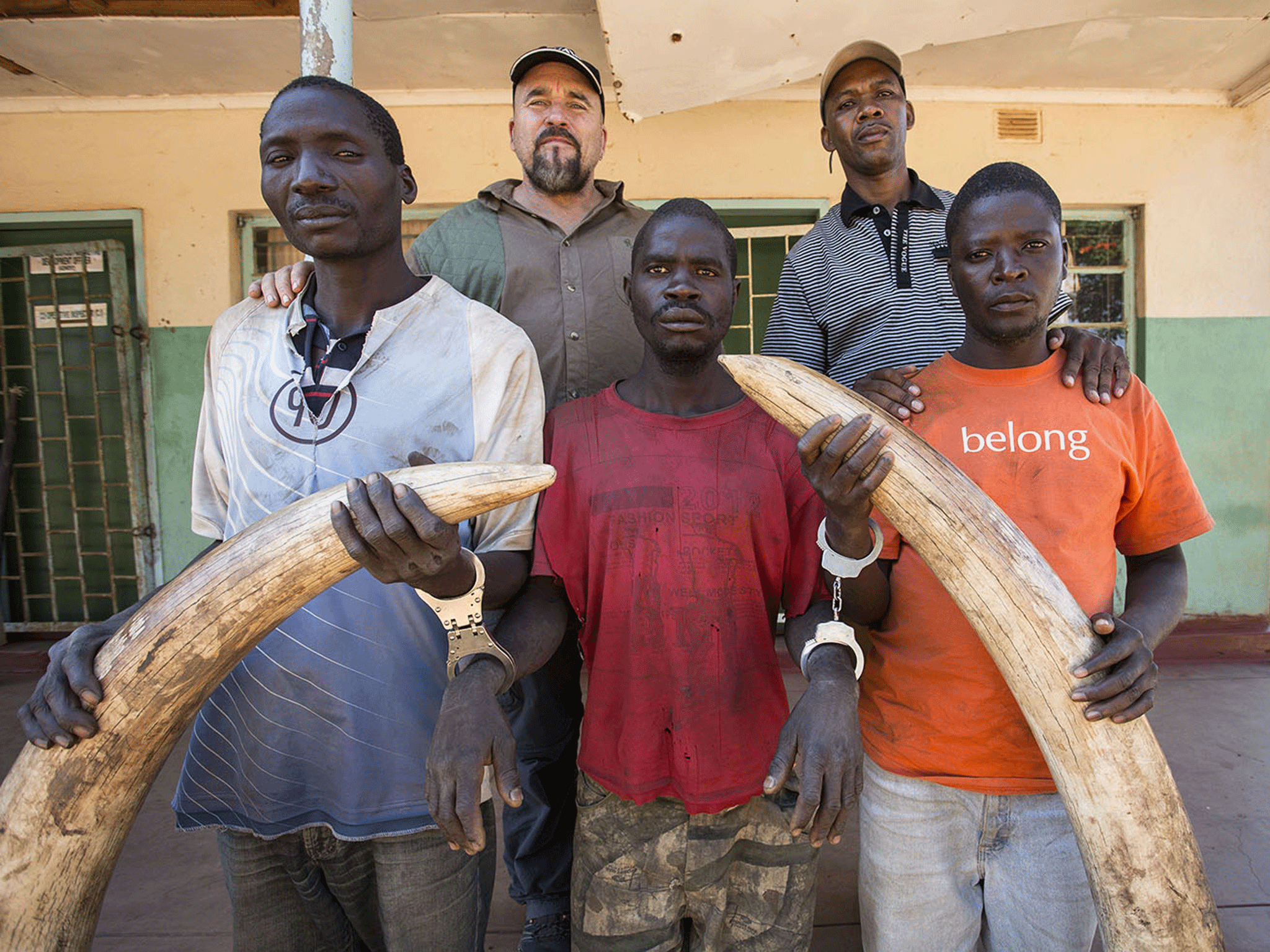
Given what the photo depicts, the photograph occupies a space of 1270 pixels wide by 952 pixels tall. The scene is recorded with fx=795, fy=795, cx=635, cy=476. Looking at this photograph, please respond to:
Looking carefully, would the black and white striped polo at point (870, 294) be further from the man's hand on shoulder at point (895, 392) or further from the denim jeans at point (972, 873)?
the denim jeans at point (972, 873)

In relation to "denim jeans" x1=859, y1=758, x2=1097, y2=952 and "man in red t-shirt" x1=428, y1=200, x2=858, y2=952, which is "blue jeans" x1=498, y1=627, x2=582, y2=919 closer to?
"man in red t-shirt" x1=428, y1=200, x2=858, y2=952

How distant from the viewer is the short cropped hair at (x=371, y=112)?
1.57 metres

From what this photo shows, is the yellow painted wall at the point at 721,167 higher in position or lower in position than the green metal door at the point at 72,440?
higher

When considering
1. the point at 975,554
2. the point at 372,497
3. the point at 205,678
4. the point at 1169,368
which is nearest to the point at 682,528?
the point at 975,554

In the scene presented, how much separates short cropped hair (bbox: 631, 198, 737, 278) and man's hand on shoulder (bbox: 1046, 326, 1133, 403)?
745 mm

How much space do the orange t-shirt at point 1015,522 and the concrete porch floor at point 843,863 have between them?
134 centimetres

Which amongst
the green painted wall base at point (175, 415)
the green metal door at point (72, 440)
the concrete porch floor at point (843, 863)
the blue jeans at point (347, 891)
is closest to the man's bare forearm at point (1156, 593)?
the blue jeans at point (347, 891)

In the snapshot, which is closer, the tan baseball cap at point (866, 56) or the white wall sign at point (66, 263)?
the tan baseball cap at point (866, 56)

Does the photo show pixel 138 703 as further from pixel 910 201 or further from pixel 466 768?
pixel 910 201

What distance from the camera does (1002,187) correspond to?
5.50ft

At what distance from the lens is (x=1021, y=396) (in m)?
1.70

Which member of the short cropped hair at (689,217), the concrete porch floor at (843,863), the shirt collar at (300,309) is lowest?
the concrete porch floor at (843,863)

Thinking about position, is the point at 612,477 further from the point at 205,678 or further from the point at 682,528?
the point at 205,678

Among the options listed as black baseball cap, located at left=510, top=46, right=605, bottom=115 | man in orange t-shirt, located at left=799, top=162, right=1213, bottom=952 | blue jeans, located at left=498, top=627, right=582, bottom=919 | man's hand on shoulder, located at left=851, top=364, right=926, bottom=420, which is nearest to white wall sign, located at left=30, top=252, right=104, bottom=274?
black baseball cap, located at left=510, top=46, right=605, bottom=115
